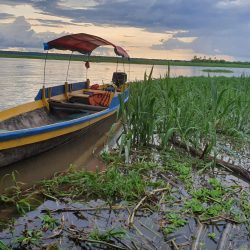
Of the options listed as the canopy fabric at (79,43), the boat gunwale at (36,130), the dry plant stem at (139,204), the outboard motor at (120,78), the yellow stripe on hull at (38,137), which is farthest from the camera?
the outboard motor at (120,78)

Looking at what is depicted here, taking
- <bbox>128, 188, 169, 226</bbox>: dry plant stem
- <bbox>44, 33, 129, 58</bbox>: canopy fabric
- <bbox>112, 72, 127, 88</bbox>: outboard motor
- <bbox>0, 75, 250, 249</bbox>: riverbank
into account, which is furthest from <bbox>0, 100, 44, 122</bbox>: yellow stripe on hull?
<bbox>112, 72, 127, 88</bbox>: outboard motor

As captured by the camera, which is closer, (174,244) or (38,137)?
(174,244)

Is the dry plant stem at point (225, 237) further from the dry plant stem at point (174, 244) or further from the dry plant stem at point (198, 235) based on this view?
the dry plant stem at point (174, 244)

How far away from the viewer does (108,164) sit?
20.5 feet

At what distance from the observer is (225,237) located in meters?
3.75

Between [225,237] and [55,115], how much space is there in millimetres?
6287

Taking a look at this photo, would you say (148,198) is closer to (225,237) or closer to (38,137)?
(225,237)

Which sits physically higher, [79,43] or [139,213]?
[79,43]

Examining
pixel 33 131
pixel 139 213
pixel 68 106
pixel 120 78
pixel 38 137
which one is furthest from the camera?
pixel 120 78

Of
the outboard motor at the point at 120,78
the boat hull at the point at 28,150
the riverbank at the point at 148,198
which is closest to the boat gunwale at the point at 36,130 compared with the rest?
the boat hull at the point at 28,150

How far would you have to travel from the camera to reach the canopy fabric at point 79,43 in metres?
9.41

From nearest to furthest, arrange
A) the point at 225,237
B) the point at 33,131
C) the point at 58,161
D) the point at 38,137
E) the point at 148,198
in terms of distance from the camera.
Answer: the point at 225,237, the point at 148,198, the point at 33,131, the point at 38,137, the point at 58,161

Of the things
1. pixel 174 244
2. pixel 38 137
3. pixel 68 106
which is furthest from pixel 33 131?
pixel 174 244

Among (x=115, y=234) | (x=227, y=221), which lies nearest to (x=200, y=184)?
(x=227, y=221)
